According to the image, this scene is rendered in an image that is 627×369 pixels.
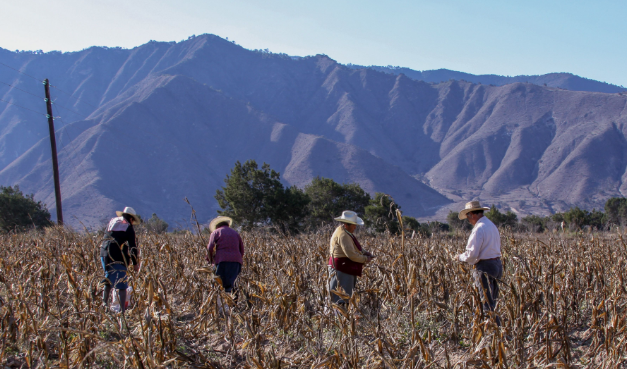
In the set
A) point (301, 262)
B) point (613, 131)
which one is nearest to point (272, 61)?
point (613, 131)

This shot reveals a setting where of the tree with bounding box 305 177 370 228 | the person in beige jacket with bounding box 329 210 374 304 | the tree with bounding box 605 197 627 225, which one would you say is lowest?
the tree with bounding box 605 197 627 225

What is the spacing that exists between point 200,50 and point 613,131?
453 feet

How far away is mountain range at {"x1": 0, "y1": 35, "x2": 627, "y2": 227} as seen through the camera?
84375 mm

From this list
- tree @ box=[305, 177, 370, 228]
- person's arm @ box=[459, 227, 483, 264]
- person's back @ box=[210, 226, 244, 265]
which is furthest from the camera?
tree @ box=[305, 177, 370, 228]

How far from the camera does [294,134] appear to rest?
379 ft

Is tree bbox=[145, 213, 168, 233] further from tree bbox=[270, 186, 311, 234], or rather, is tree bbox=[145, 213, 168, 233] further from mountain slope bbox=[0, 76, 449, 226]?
mountain slope bbox=[0, 76, 449, 226]

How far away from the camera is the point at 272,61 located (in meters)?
178

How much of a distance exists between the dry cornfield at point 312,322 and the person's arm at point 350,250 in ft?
1.20

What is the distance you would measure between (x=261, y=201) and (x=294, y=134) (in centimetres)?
9002

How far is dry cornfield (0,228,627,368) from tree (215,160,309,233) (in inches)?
736

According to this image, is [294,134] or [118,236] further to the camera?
[294,134]

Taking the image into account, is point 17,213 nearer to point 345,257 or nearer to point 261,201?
point 261,201

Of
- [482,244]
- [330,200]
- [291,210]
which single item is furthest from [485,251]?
[330,200]

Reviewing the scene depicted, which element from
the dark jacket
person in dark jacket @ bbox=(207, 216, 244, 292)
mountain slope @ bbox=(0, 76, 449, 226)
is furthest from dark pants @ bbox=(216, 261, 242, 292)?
mountain slope @ bbox=(0, 76, 449, 226)
